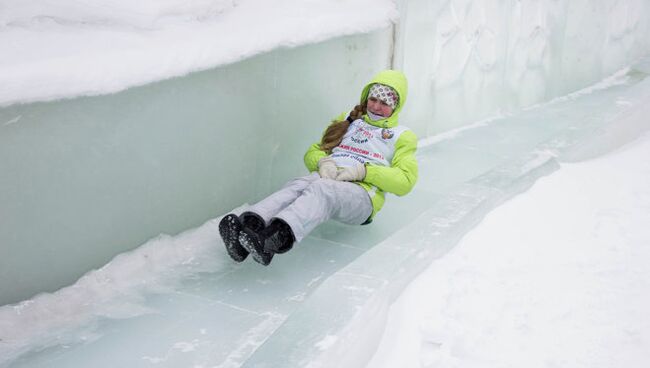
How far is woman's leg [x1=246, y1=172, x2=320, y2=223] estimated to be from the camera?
325 centimetres

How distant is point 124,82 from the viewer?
307 centimetres

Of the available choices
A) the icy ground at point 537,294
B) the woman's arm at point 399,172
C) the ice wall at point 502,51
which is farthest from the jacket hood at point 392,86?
the ice wall at point 502,51

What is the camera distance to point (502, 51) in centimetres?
693

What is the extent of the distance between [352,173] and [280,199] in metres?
0.48

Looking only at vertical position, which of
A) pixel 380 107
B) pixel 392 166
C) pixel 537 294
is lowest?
pixel 537 294

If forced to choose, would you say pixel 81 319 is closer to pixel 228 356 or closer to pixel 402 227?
pixel 228 356

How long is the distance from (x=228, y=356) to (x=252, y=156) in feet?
5.11


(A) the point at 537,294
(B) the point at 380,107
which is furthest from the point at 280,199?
(A) the point at 537,294

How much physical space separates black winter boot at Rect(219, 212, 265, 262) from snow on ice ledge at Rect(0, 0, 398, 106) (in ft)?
2.28

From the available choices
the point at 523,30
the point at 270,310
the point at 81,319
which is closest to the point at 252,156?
the point at 270,310

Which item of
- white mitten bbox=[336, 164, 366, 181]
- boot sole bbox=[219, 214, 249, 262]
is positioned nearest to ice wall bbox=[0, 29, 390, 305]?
boot sole bbox=[219, 214, 249, 262]

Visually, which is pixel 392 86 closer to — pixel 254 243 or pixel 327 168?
pixel 327 168

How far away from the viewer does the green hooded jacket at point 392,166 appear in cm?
374

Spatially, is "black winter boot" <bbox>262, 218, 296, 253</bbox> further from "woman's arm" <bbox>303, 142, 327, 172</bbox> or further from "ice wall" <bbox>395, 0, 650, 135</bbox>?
"ice wall" <bbox>395, 0, 650, 135</bbox>
